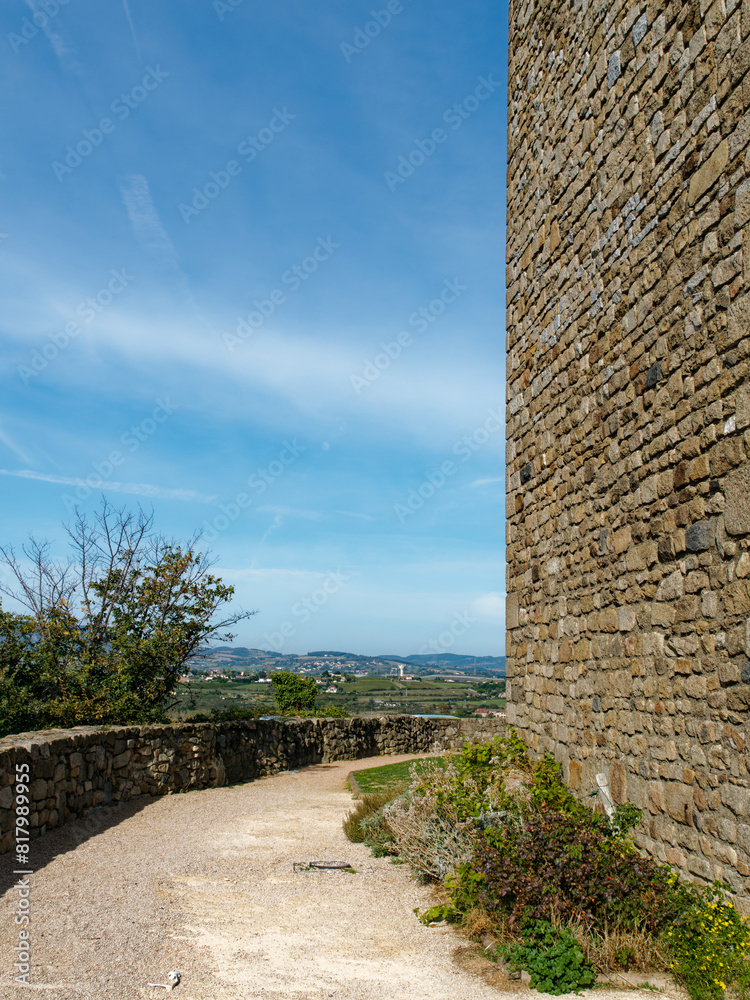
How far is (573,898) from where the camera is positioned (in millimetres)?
4402

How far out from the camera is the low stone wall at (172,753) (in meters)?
7.49

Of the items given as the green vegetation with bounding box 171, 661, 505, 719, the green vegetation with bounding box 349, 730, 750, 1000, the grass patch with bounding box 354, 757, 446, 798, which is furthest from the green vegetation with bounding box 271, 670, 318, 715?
the green vegetation with bounding box 349, 730, 750, 1000

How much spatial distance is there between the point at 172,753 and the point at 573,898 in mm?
8106

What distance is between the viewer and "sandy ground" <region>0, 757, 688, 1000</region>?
157 inches

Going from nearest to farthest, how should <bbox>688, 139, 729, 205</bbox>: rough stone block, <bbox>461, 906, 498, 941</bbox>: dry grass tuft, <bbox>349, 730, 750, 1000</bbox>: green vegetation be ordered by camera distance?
<bbox>349, 730, 750, 1000</bbox>: green vegetation
<bbox>688, 139, 729, 205</bbox>: rough stone block
<bbox>461, 906, 498, 941</bbox>: dry grass tuft

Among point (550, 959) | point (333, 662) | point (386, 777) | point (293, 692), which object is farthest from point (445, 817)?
point (333, 662)

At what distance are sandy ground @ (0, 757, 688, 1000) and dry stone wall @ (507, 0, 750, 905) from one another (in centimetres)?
162

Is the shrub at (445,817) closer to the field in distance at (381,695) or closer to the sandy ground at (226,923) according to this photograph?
the sandy ground at (226,923)

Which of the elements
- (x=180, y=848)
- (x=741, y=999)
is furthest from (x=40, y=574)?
(x=741, y=999)

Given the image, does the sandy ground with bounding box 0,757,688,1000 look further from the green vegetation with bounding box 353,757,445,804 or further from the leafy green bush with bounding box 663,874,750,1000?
the green vegetation with bounding box 353,757,445,804

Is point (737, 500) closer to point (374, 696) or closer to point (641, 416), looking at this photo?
point (641, 416)

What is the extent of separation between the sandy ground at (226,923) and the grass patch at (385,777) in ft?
7.36

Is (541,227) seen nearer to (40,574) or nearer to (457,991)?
(457,991)

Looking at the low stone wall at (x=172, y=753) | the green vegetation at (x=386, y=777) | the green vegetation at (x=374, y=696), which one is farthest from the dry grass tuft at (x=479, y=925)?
the green vegetation at (x=374, y=696)
